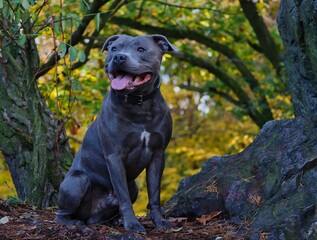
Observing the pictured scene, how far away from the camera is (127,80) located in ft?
16.9

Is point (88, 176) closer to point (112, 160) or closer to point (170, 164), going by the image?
point (112, 160)

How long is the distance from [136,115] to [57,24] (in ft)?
4.49

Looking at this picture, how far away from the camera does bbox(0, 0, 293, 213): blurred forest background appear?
12617mm

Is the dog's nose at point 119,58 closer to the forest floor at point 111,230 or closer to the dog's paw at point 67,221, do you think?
the forest floor at point 111,230

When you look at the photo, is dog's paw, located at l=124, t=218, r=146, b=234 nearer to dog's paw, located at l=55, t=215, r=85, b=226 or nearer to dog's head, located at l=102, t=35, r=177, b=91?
dog's paw, located at l=55, t=215, r=85, b=226

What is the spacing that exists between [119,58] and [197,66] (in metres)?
10.4

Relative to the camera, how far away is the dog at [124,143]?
5215 millimetres

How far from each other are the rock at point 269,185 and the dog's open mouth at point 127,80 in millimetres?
1332

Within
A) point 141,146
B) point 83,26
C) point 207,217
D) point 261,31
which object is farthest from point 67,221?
point 261,31

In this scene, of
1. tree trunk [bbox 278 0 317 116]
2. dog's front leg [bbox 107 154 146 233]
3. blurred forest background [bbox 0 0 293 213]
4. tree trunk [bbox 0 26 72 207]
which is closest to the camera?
dog's front leg [bbox 107 154 146 233]

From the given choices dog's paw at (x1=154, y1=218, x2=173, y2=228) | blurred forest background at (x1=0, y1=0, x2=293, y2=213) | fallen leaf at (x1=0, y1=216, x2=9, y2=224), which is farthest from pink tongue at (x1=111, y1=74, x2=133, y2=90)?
blurred forest background at (x1=0, y1=0, x2=293, y2=213)

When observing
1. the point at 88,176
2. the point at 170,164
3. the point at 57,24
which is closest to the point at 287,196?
the point at 88,176

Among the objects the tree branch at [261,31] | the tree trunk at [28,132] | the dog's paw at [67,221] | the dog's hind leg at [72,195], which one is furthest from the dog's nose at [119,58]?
the tree branch at [261,31]

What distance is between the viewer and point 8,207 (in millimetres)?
6219
